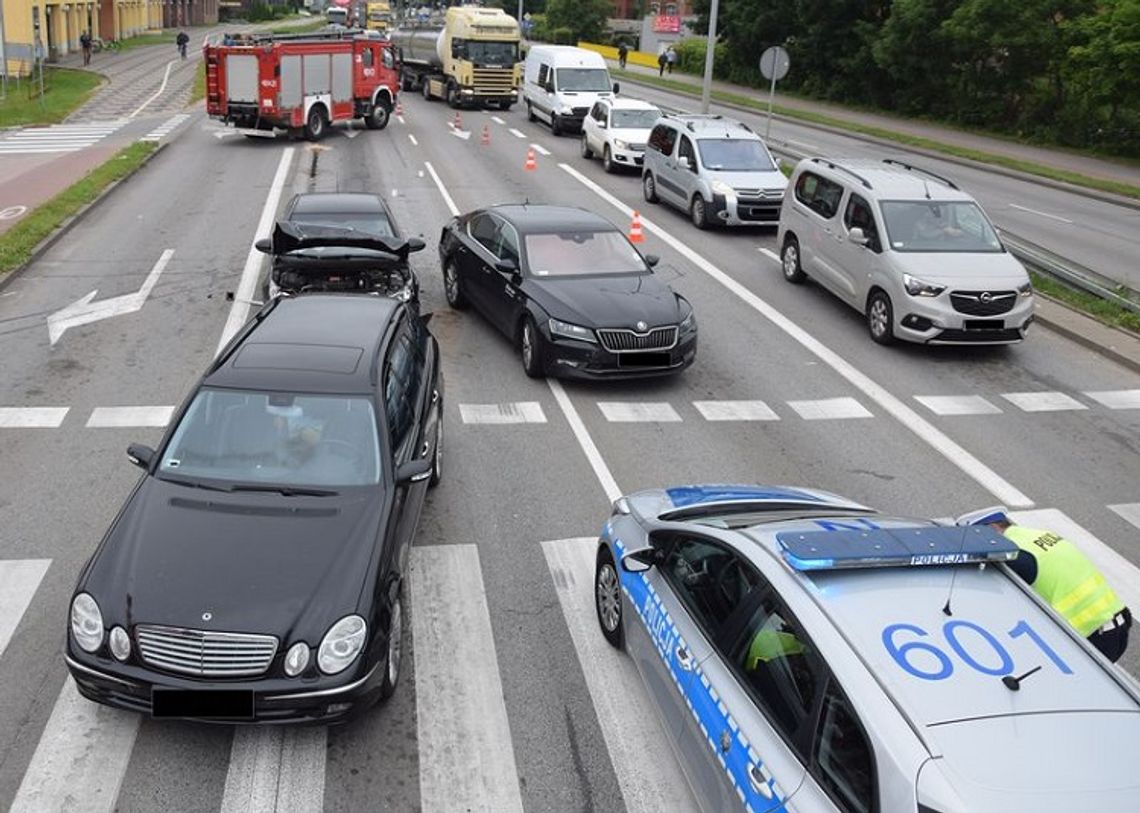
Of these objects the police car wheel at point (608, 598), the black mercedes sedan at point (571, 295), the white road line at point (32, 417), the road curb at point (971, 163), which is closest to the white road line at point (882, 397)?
the black mercedes sedan at point (571, 295)

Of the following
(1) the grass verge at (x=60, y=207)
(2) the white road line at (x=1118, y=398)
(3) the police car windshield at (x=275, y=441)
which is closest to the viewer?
(3) the police car windshield at (x=275, y=441)

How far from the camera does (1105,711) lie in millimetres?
4301

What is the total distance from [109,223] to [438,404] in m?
13.6

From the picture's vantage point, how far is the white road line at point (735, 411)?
1191cm

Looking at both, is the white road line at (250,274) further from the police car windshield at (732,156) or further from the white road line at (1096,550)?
the white road line at (1096,550)

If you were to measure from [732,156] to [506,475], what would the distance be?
1399cm

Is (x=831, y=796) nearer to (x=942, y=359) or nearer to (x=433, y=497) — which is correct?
(x=433, y=497)

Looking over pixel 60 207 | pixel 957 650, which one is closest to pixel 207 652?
pixel 957 650

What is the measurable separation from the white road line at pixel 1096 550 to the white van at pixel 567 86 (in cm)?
2750

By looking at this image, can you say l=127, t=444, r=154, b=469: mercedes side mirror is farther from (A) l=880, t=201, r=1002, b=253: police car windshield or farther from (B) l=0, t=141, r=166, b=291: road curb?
(A) l=880, t=201, r=1002, b=253: police car windshield

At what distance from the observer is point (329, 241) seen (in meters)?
13.5

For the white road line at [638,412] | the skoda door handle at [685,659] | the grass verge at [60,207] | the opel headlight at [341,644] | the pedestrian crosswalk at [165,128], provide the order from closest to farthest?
1. the skoda door handle at [685,659]
2. the opel headlight at [341,644]
3. the white road line at [638,412]
4. the grass verge at [60,207]
5. the pedestrian crosswalk at [165,128]

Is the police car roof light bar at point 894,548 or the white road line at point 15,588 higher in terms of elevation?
the police car roof light bar at point 894,548

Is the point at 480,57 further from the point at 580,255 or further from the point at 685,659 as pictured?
the point at 685,659
